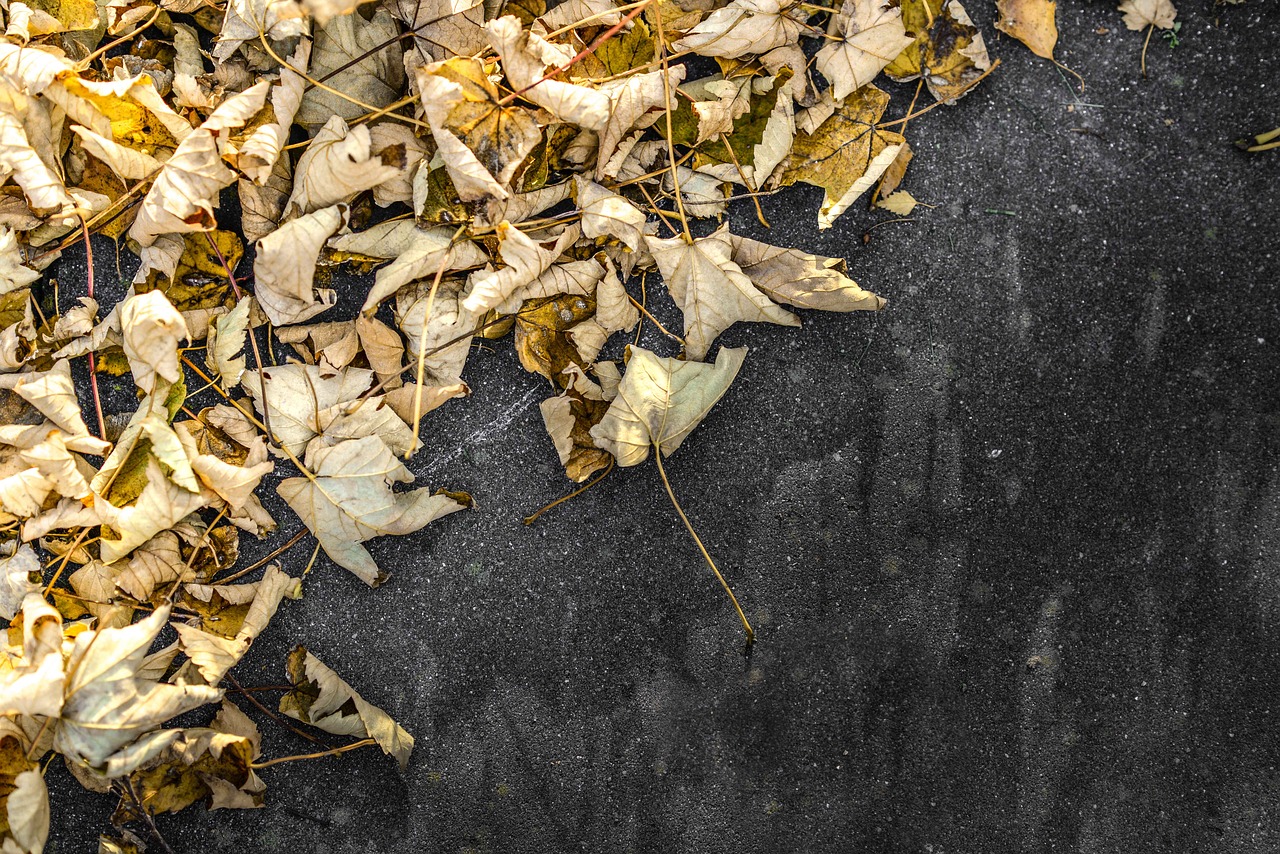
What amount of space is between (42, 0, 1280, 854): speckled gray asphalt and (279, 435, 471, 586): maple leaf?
0.08 metres

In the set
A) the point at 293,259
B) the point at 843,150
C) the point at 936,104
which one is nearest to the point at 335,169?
the point at 293,259

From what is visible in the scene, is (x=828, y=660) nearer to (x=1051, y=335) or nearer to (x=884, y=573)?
(x=884, y=573)

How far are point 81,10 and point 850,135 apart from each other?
A: 1.86 meters

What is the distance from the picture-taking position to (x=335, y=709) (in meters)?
1.83

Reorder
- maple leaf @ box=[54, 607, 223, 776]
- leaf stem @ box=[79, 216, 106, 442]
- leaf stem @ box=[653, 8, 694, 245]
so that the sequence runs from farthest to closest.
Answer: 1. leaf stem @ box=[79, 216, 106, 442]
2. leaf stem @ box=[653, 8, 694, 245]
3. maple leaf @ box=[54, 607, 223, 776]

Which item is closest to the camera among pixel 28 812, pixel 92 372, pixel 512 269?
pixel 28 812

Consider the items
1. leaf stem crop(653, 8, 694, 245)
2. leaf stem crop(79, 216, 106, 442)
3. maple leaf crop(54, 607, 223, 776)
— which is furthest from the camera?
leaf stem crop(79, 216, 106, 442)

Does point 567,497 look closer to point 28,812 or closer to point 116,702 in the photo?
point 116,702

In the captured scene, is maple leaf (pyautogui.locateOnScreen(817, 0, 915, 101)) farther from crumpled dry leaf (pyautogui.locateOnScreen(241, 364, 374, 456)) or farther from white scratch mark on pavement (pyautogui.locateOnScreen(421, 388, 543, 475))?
crumpled dry leaf (pyautogui.locateOnScreen(241, 364, 374, 456))

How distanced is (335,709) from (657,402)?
41.5 inches

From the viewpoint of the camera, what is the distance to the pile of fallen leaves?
1.74 m

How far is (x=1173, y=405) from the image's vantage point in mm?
1883

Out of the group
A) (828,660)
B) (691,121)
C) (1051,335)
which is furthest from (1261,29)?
(828,660)

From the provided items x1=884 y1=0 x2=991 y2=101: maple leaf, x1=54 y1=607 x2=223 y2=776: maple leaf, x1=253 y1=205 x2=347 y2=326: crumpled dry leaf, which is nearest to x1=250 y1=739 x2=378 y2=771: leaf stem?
x1=54 y1=607 x2=223 y2=776: maple leaf
